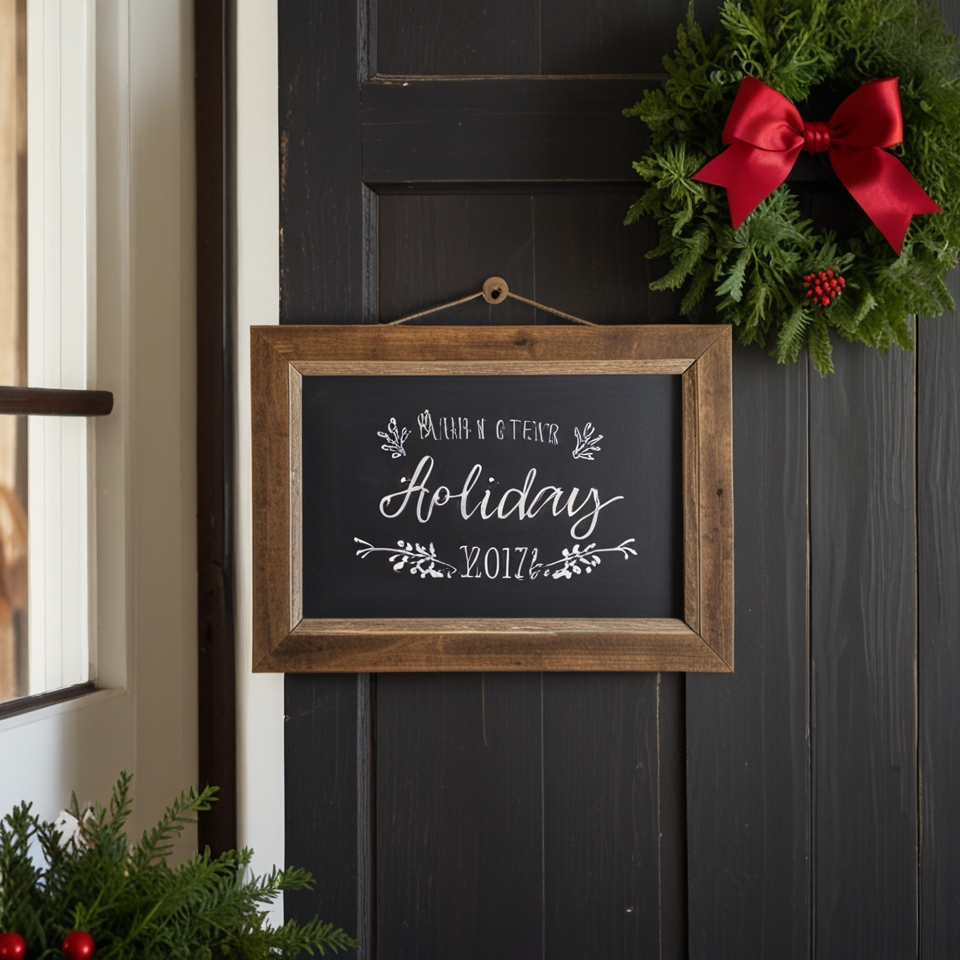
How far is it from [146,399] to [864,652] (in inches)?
37.5

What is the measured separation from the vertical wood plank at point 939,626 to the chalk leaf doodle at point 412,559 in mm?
593

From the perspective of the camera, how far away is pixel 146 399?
3.04ft

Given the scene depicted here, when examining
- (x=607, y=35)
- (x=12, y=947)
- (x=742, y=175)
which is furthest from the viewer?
(x=607, y=35)

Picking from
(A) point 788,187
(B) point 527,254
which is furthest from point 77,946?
(A) point 788,187

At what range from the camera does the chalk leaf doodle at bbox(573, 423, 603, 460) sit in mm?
871

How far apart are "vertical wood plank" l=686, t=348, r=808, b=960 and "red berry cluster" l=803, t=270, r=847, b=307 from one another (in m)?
0.10

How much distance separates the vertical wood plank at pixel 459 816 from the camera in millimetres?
897

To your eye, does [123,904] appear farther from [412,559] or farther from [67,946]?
[412,559]

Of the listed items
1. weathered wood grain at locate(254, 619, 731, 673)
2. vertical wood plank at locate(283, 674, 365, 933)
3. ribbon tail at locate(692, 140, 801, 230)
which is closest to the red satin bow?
ribbon tail at locate(692, 140, 801, 230)

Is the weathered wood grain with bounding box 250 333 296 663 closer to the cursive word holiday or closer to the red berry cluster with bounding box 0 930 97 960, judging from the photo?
the cursive word holiday

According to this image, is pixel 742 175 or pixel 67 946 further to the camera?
pixel 742 175

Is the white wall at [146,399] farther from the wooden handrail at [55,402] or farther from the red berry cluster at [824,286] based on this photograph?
the red berry cluster at [824,286]

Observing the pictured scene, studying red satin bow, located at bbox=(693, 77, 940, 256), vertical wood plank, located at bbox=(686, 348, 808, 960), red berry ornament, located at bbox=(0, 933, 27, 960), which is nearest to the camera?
red berry ornament, located at bbox=(0, 933, 27, 960)

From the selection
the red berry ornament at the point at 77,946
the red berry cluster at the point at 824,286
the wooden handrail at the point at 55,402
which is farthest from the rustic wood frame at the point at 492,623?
the red berry ornament at the point at 77,946
